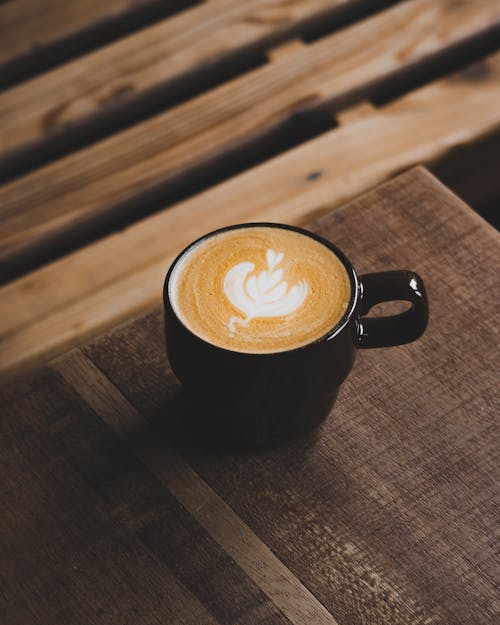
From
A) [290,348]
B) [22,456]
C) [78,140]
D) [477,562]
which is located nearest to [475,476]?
[477,562]

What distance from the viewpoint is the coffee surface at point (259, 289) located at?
0.67m

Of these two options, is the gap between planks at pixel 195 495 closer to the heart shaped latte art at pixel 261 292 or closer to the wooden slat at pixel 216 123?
the heart shaped latte art at pixel 261 292

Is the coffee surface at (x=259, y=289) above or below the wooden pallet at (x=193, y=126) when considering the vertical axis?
above

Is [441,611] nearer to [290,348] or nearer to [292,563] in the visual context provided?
[292,563]

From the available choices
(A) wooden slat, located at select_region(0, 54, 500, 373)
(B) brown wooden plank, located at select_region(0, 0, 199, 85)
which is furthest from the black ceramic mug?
(B) brown wooden plank, located at select_region(0, 0, 199, 85)

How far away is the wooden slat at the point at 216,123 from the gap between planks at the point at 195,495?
0.34m

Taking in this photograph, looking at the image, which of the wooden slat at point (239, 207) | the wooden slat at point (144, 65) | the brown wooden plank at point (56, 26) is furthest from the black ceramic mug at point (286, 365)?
the brown wooden plank at point (56, 26)

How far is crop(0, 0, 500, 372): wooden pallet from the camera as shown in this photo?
1059 mm

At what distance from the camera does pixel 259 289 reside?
2.31 feet

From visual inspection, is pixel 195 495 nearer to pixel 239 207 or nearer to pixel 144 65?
pixel 239 207

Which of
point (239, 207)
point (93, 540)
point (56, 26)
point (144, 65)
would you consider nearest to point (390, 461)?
point (93, 540)

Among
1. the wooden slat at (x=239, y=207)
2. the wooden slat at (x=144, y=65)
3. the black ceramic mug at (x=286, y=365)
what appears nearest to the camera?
the black ceramic mug at (x=286, y=365)

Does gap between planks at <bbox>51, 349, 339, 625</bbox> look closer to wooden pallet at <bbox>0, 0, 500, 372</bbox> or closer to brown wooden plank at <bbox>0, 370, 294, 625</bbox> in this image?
brown wooden plank at <bbox>0, 370, 294, 625</bbox>

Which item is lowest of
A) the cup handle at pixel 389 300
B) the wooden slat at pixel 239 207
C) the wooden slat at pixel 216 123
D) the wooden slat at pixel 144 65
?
the wooden slat at pixel 239 207
